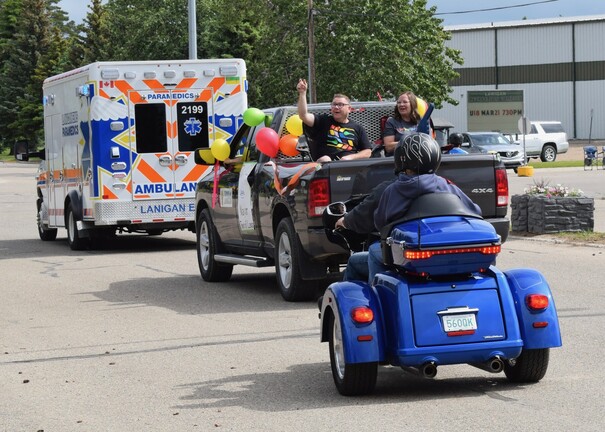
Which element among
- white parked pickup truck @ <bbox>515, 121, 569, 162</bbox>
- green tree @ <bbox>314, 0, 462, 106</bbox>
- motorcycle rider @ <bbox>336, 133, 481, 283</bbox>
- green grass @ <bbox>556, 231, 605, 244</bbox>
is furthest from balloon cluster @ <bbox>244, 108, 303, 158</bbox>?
white parked pickup truck @ <bbox>515, 121, 569, 162</bbox>

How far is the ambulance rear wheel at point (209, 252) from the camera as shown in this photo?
14852 millimetres

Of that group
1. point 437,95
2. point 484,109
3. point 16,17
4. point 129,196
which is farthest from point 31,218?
point 16,17

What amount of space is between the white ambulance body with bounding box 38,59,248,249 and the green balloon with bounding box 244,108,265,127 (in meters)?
6.61

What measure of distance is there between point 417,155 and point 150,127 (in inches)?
515

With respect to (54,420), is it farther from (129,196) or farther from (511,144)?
(511,144)

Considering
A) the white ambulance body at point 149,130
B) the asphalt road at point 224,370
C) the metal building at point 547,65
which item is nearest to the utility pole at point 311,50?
the metal building at point 547,65

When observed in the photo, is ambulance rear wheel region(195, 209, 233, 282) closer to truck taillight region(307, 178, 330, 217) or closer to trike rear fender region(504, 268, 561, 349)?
truck taillight region(307, 178, 330, 217)

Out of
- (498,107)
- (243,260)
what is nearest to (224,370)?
(243,260)

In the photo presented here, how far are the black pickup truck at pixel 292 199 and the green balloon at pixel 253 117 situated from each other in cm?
16

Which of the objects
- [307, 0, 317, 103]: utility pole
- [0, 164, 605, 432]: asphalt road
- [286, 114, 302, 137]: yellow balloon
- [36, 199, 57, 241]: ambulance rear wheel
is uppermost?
[307, 0, 317, 103]: utility pole

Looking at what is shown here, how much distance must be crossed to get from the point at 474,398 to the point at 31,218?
25.6 metres

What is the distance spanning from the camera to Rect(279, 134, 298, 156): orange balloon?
1301cm

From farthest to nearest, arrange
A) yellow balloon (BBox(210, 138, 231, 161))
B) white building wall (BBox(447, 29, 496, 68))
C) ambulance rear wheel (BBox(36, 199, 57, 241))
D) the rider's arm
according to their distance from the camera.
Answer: white building wall (BBox(447, 29, 496, 68)) → ambulance rear wheel (BBox(36, 199, 57, 241)) → yellow balloon (BBox(210, 138, 231, 161)) → the rider's arm

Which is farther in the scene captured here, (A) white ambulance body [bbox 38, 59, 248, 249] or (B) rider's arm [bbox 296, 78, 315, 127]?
(A) white ambulance body [bbox 38, 59, 248, 249]
